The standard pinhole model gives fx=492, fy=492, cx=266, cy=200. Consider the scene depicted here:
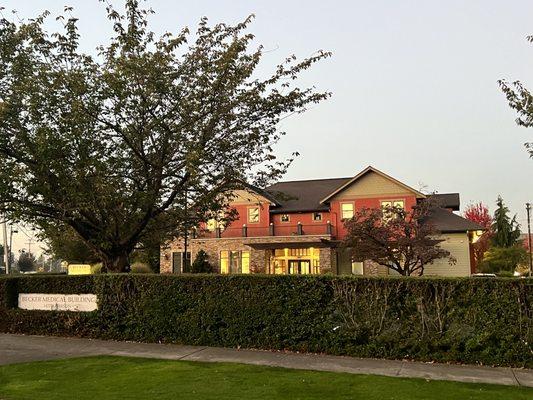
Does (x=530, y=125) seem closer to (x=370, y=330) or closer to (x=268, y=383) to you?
(x=370, y=330)

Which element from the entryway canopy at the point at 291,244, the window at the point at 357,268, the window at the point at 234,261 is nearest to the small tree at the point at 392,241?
the window at the point at 357,268

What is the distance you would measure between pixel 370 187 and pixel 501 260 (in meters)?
14.3

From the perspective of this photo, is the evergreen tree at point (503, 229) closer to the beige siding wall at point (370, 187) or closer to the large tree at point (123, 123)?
the beige siding wall at point (370, 187)

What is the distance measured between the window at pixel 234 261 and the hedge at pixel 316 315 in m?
25.7

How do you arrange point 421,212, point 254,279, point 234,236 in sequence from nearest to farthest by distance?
1. point 254,279
2. point 421,212
3. point 234,236

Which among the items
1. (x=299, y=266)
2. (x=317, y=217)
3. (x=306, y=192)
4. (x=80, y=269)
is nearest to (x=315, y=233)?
(x=317, y=217)

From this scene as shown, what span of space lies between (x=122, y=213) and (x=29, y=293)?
3156 mm

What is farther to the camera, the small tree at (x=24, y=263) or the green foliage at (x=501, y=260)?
the small tree at (x=24, y=263)

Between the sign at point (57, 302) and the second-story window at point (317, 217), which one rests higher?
the second-story window at point (317, 217)

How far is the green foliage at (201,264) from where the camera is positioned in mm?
37312

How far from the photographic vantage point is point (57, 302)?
12.5 m

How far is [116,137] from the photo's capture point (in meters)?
13.4

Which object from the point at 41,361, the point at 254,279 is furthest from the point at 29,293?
the point at 254,279

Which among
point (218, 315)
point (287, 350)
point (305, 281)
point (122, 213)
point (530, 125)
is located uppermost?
point (530, 125)
